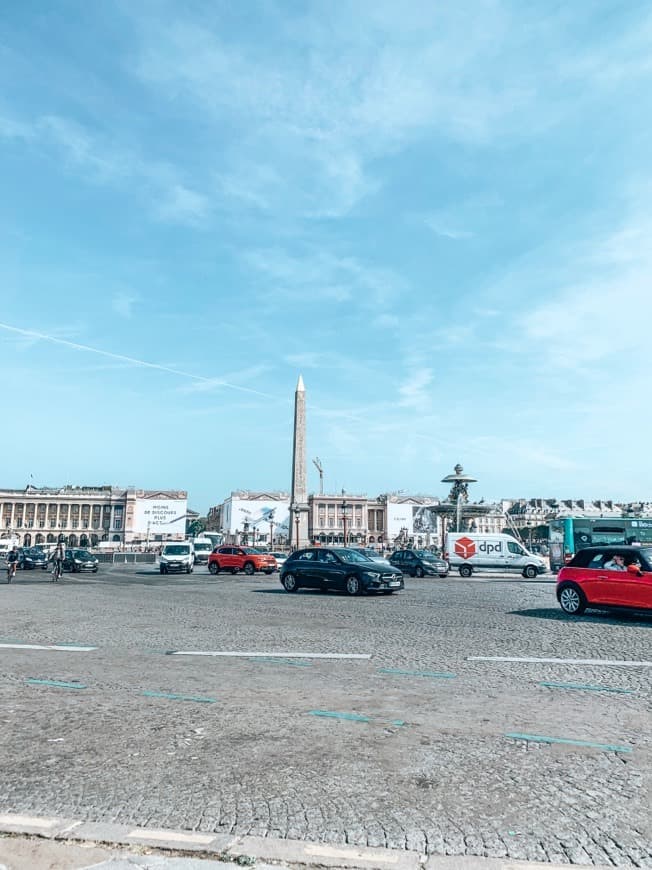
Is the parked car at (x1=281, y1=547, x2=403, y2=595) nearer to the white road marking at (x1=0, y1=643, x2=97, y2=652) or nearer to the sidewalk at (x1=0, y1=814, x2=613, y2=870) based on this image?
the white road marking at (x1=0, y1=643, x2=97, y2=652)

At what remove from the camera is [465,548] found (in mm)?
38125

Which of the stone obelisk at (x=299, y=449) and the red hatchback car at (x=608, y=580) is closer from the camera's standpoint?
Answer: the red hatchback car at (x=608, y=580)

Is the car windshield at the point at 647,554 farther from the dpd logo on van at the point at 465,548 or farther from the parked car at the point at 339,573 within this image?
the dpd logo on van at the point at 465,548

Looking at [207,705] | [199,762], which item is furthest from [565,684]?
[199,762]

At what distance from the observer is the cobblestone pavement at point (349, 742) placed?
384cm

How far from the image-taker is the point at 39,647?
33.5 feet

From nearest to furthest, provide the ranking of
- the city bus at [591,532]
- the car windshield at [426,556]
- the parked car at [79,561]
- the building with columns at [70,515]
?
the car windshield at [426,556] → the parked car at [79,561] → the city bus at [591,532] → the building with columns at [70,515]

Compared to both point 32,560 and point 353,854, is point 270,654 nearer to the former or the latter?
point 353,854

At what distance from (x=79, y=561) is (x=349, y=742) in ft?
123

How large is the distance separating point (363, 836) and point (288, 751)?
59.2 inches

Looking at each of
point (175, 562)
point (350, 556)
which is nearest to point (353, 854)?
point (350, 556)

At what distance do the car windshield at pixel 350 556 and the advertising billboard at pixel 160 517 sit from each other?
335 feet

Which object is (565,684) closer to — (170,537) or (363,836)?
(363,836)

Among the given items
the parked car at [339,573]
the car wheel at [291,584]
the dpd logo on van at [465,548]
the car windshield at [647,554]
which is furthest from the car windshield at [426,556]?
the car windshield at [647,554]
